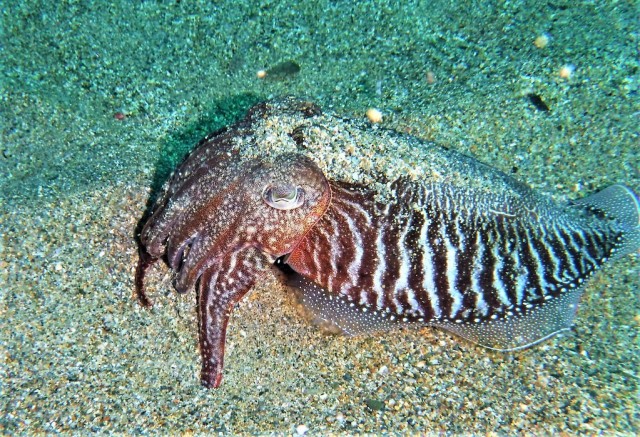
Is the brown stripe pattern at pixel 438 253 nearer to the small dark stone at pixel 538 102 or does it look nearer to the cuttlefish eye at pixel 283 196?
the cuttlefish eye at pixel 283 196

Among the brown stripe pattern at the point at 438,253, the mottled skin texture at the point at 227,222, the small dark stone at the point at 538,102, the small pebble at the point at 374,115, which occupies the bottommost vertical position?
the mottled skin texture at the point at 227,222

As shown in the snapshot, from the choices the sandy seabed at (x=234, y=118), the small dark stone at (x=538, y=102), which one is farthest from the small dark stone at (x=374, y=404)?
the small dark stone at (x=538, y=102)

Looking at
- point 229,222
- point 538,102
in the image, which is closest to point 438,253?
point 229,222

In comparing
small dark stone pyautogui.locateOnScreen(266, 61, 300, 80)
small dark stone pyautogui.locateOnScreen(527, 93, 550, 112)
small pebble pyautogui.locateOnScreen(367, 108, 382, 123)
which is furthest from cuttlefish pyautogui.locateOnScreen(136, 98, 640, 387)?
Result: small dark stone pyautogui.locateOnScreen(266, 61, 300, 80)

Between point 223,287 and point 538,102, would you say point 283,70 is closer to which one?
point 538,102

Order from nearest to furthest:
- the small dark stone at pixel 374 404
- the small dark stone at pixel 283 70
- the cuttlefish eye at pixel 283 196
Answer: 1. the cuttlefish eye at pixel 283 196
2. the small dark stone at pixel 374 404
3. the small dark stone at pixel 283 70

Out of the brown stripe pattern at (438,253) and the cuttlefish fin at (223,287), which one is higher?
the brown stripe pattern at (438,253)

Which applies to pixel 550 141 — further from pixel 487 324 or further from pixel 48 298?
pixel 48 298

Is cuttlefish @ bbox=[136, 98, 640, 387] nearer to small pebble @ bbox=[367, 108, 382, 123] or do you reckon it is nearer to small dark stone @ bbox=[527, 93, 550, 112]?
small pebble @ bbox=[367, 108, 382, 123]

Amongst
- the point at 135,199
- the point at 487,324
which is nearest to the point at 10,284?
the point at 135,199
